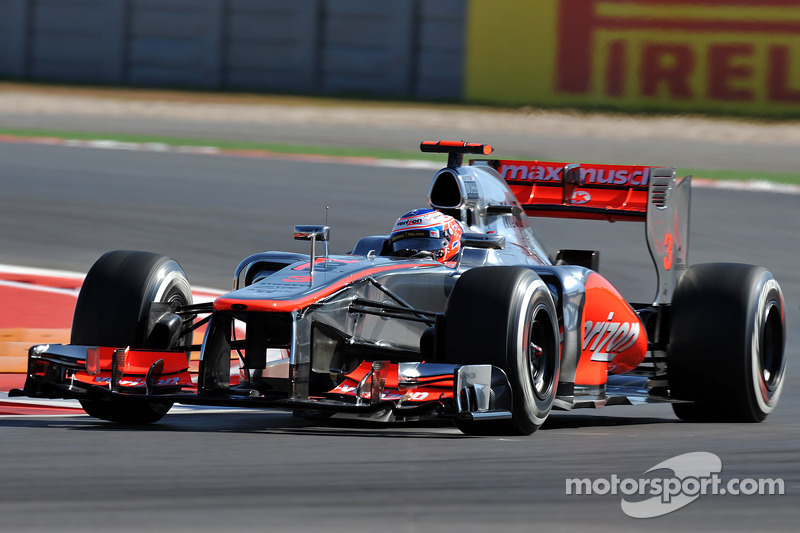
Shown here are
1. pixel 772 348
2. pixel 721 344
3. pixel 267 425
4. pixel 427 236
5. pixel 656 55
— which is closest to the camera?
pixel 267 425

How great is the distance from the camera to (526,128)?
1192 inches

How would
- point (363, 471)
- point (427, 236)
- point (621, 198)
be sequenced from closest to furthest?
1. point (363, 471)
2. point (427, 236)
3. point (621, 198)

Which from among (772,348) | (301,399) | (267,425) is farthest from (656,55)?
(301,399)

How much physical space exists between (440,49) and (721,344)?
2704 centimetres

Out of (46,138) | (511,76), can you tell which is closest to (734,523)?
(46,138)

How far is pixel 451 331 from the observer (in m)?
7.52

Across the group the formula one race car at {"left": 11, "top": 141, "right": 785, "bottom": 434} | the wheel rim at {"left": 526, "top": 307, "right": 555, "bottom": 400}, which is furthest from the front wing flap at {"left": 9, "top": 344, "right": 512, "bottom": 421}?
the wheel rim at {"left": 526, "top": 307, "right": 555, "bottom": 400}

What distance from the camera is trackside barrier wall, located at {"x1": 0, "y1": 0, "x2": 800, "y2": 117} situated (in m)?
31.2

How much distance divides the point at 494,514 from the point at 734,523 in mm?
901

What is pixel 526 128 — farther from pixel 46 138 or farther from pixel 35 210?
pixel 35 210

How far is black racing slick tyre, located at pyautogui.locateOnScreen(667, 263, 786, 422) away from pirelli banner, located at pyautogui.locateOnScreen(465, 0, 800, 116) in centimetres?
2234

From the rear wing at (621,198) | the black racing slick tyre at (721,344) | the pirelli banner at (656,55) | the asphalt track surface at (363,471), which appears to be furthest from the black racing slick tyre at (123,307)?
the pirelli banner at (656,55)

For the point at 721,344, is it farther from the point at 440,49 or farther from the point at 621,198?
the point at 440,49

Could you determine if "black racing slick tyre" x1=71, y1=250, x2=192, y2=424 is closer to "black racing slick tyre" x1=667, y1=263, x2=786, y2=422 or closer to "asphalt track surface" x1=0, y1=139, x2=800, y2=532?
"asphalt track surface" x1=0, y1=139, x2=800, y2=532
